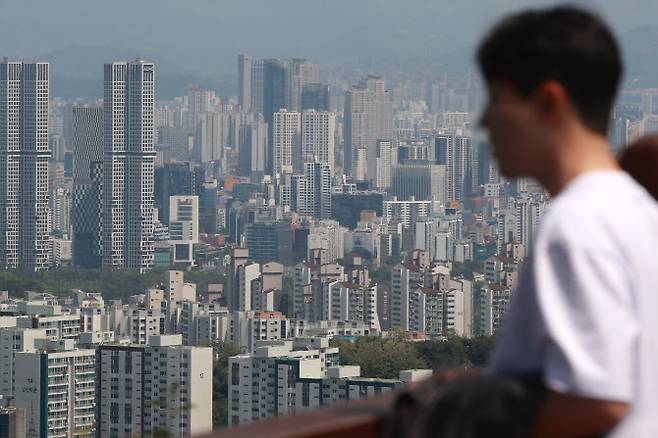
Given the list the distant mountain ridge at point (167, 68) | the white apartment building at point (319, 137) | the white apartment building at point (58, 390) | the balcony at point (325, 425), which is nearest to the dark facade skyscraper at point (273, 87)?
the white apartment building at point (319, 137)

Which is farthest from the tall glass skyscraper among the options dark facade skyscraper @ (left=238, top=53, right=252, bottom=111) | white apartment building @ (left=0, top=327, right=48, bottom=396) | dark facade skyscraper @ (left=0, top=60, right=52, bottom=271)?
white apartment building @ (left=0, top=327, right=48, bottom=396)

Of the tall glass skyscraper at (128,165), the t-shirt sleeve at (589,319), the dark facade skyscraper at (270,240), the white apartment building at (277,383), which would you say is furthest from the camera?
the tall glass skyscraper at (128,165)

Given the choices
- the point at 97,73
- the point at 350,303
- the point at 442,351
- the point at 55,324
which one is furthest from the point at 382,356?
the point at 97,73

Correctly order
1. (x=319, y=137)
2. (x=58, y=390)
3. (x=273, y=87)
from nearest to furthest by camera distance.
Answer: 1. (x=58, y=390)
2. (x=319, y=137)
3. (x=273, y=87)

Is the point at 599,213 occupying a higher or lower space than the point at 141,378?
higher

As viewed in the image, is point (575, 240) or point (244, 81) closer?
point (575, 240)

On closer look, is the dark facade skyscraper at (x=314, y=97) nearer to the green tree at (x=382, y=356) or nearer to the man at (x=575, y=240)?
the green tree at (x=382, y=356)

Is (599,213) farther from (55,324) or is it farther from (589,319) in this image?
(55,324)
